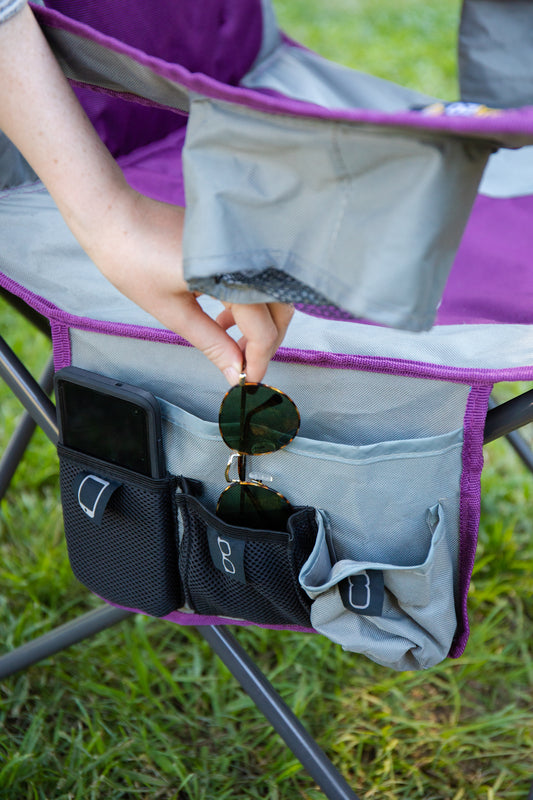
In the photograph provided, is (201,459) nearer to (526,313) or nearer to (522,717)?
(526,313)

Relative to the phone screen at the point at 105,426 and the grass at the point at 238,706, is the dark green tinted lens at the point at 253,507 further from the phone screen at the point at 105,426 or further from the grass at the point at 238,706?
the grass at the point at 238,706

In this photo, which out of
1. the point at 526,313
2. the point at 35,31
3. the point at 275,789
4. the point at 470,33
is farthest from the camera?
the point at 470,33

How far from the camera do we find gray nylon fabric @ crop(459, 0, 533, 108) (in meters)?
1.35

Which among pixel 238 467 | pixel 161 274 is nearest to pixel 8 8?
pixel 161 274

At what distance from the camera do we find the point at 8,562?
1.51 meters

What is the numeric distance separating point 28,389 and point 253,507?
34cm

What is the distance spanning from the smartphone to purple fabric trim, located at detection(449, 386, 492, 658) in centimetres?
33

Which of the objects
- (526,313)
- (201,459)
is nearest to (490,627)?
(526,313)

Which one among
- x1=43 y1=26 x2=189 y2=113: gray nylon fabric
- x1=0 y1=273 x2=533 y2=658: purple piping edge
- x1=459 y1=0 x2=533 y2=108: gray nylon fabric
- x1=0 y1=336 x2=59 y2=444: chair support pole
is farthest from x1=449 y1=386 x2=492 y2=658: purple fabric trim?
x1=459 y1=0 x2=533 y2=108: gray nylon fabric

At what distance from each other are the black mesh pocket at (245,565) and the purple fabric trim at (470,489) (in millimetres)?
160

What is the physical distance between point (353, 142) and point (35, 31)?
326 mm

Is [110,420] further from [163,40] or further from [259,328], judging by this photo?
[163,40]

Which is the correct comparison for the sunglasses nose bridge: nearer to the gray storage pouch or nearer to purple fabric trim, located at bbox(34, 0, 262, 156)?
the gray storage pouch

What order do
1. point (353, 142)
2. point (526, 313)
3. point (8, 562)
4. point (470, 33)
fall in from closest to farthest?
point (353, 142)
point (526, 313)
point (470, 33)
point (8, 562)
